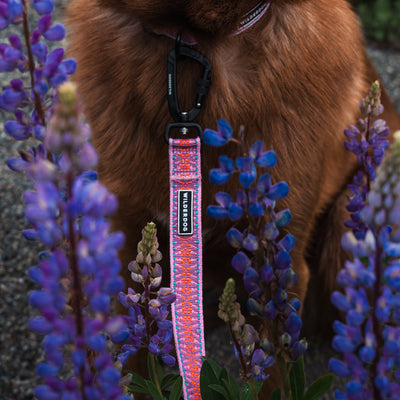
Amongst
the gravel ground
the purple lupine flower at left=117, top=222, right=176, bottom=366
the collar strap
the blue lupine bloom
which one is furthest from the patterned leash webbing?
the gravel ground

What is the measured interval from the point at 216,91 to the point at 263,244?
82 centimetres

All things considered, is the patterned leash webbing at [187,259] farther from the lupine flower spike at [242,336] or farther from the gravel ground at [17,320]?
the gravel ground at [17,320]

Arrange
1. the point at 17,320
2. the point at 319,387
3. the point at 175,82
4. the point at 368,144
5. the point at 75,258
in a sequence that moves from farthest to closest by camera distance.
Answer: the point at 17,320, the point at 175,82, the point at 368,144, the point at 319,387, the point at 75,258

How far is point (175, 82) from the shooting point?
1.25 metres

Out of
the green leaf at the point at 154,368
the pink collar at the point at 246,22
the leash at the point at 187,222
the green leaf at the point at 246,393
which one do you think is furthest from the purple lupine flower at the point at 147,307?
the pink collar at the point at 246,22

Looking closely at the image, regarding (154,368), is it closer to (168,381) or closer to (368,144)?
(168,381)

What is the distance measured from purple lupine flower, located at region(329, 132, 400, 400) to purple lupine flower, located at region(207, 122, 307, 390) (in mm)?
99

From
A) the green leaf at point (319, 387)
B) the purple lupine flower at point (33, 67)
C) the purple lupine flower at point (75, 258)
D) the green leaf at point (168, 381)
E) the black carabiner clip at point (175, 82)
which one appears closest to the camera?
the purple lupine flower at point (75, 258)

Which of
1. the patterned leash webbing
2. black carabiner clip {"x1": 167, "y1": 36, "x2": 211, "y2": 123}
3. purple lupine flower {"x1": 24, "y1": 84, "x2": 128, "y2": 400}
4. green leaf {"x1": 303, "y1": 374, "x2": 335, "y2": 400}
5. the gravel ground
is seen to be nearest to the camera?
purple lupine flower {"x1": 24, "y1": 84, "x2": 128, "y2": 400}

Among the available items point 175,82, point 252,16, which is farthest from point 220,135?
point 252,16

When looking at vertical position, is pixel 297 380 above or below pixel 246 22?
below

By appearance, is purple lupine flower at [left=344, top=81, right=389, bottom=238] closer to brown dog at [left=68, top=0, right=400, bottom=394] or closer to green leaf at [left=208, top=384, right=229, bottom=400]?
green leaf at [left=208, top=384, right=229, bottom=400]

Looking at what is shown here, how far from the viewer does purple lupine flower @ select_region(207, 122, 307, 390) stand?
1.88 ft

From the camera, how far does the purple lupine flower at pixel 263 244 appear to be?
0.57 meters
